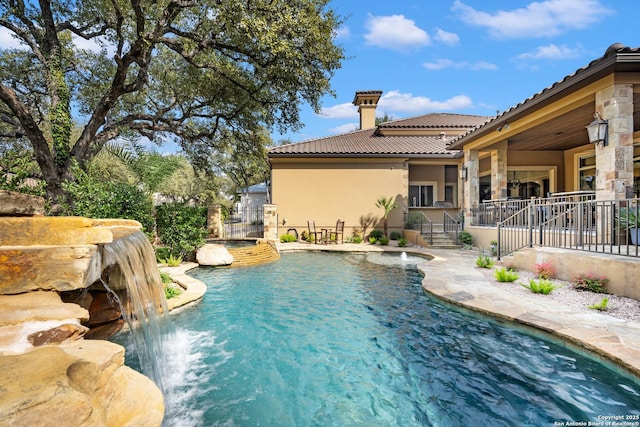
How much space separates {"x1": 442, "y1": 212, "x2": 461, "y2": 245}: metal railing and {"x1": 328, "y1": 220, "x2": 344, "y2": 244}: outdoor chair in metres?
4.78

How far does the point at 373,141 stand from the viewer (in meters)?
17.9

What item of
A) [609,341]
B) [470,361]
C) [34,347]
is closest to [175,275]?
[34,347]

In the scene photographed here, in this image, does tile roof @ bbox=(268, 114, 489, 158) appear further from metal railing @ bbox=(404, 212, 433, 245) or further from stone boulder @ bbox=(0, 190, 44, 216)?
stone boulder @ bbox=(0, 190, 44, 216)

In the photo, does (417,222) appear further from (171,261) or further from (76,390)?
(76,390)

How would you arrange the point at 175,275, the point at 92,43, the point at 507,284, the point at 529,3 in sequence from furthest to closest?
the point at 92,43 < the point at 529,3 < the point at 175,275 < the point at 507,284

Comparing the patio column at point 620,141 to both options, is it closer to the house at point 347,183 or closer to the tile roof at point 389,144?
the house at point 347,183

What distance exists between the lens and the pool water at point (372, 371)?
2877 millimetres

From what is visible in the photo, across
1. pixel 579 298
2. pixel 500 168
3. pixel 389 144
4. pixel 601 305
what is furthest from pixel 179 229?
pixel 389 144

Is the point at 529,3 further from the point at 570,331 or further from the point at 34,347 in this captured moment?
the point at 34,347

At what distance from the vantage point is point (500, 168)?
12.1m

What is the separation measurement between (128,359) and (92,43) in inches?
491

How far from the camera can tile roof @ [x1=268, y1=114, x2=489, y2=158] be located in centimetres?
1549

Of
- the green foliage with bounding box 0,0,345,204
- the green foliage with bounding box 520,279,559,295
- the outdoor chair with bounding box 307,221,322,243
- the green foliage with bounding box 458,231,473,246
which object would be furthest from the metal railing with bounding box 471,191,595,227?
the green foliage with bounding box 0,0,345,204

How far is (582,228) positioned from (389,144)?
37.9 ft
